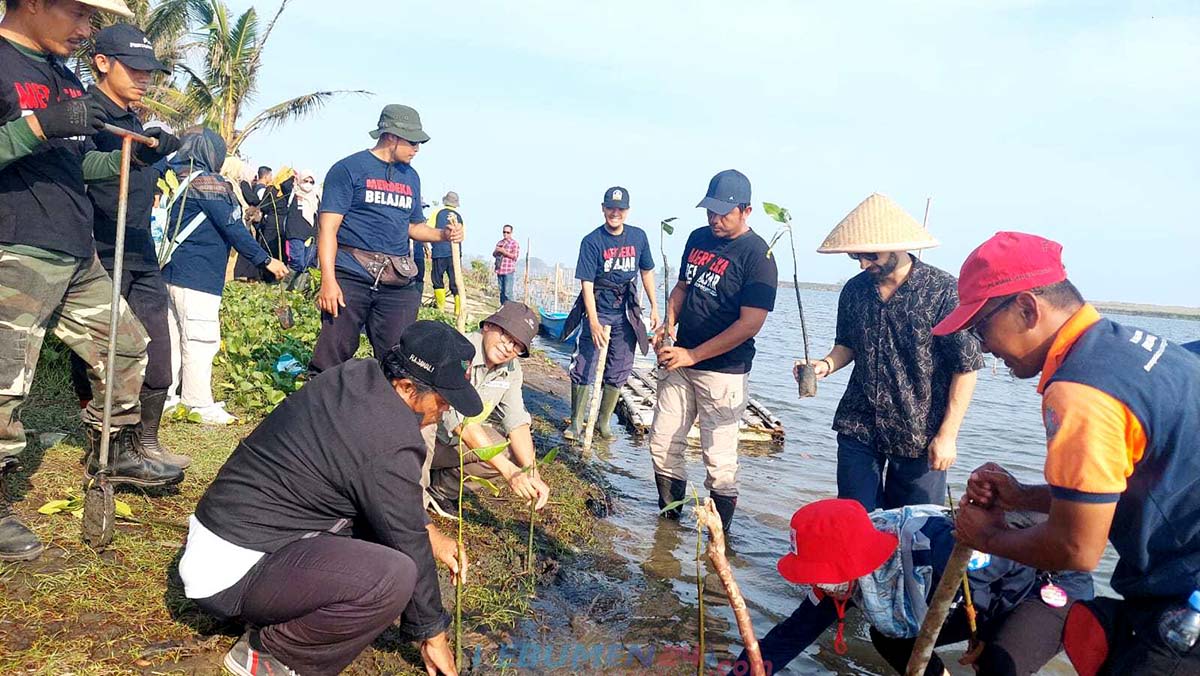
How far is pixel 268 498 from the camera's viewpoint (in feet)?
8.54

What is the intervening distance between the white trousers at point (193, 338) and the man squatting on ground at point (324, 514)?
3166 millimetres

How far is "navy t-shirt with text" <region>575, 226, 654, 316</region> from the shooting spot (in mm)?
7258

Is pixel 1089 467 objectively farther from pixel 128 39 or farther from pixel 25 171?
pixel 128 39

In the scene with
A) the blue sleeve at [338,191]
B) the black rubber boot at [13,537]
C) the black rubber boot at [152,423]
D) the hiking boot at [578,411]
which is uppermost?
the blue sleeve at [338,191]

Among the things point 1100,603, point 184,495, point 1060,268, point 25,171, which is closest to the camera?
point 1060,268

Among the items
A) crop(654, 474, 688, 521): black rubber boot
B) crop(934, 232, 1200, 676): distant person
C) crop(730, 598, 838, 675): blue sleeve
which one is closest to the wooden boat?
crop(654, 474, 688, 521): black rubber boot

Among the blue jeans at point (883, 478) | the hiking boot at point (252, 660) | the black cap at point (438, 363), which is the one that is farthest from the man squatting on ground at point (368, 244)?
the blue jeans at point (883, 478)

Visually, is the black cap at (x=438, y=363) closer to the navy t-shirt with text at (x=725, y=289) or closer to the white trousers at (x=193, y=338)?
the navy t-shirt with text at (x=725, y=289)

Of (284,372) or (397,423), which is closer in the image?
(397,423)

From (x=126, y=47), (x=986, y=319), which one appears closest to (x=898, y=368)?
(x=986, y=319)

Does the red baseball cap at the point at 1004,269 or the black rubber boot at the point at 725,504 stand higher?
the red baseball cap at the point at 1004,269

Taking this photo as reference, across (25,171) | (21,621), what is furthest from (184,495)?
(25,171)

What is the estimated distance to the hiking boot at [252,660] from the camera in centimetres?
267

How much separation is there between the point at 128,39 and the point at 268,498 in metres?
2.60
